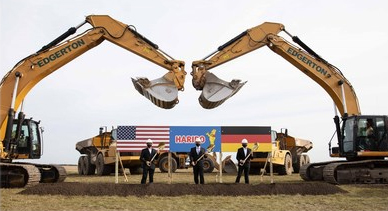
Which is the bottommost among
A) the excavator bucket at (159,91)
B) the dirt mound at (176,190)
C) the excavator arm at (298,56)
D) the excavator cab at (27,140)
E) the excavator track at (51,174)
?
the dirt mound at (176,190)

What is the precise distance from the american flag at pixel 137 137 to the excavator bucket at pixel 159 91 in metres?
1.14

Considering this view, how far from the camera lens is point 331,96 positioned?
1820 cm

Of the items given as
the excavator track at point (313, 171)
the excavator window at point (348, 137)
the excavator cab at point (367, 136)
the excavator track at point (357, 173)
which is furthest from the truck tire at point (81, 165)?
the excavator cab at point (367, 136)

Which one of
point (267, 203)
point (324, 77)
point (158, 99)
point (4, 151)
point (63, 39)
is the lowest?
point (267, 203)

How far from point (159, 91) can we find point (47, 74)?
4.59 metres

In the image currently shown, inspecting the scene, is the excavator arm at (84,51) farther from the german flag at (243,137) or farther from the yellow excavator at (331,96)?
the german flag at (243,137)

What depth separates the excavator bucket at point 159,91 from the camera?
15.6 metres

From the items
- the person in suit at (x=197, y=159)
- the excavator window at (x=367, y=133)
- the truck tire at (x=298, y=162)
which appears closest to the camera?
the person in suit at (x=197, y=159)

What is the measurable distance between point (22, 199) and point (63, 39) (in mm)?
7471

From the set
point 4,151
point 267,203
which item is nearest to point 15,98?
point 4,151

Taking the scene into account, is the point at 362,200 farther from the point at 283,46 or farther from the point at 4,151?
the point at 4,151

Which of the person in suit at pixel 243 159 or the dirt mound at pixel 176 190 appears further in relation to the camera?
the person in suit at pixel 243 159

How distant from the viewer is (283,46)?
17922 mm

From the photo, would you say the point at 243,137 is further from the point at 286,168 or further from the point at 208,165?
the point at 208,165
